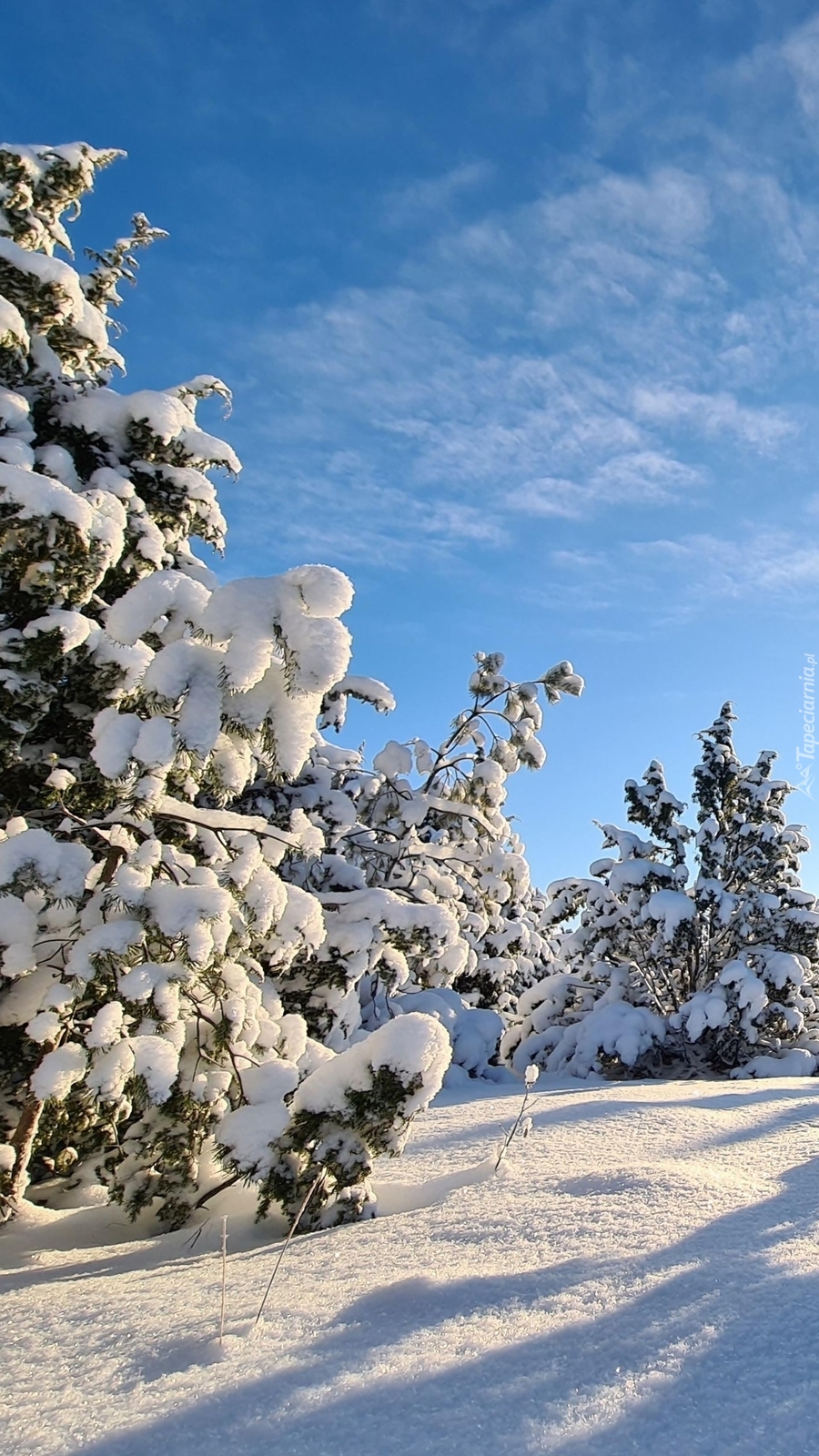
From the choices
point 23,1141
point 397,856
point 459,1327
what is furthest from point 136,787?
point 397,856

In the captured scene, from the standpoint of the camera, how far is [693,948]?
12.4 metres

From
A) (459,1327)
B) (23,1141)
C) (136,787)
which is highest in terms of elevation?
(136,787)

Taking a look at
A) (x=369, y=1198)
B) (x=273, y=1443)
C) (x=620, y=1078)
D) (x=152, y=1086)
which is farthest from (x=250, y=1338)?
(x=620, y=1078)

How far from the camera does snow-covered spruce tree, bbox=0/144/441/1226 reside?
2.99 metres

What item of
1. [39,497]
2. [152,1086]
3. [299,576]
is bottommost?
[152,1086]

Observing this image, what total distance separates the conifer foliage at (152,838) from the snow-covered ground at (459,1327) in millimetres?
440

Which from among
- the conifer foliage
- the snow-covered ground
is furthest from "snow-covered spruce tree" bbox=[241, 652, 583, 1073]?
the snow-covered ground

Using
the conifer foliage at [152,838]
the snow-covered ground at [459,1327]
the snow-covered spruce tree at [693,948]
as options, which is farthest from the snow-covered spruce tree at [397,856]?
the snow-covered spruce tree at [693,948]

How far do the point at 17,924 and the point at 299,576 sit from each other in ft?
5.44

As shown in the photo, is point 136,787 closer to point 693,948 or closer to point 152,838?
point 152,838

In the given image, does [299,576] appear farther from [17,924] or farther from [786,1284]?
[786,1284]

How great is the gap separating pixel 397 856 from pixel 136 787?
3.67m

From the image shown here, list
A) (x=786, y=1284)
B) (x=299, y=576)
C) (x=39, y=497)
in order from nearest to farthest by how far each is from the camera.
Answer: (x=786, y=1284) < (x=299, y=576) < (x=39, y=497)

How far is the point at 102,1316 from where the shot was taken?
7.91 ft
